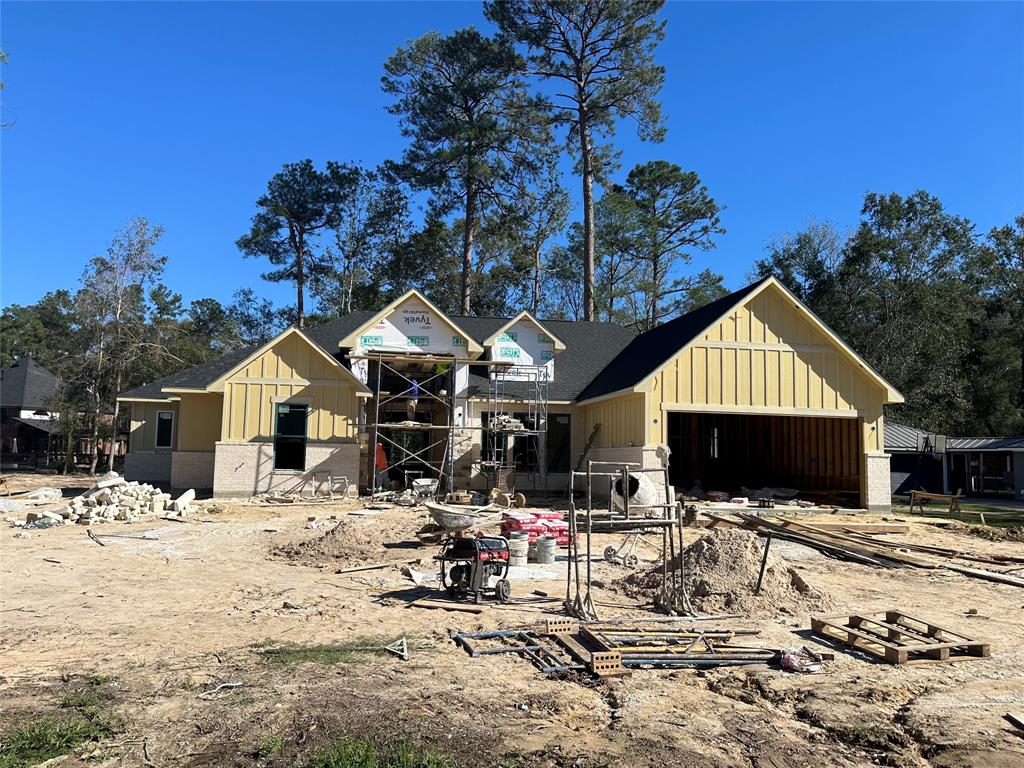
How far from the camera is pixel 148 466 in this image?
29000 mm

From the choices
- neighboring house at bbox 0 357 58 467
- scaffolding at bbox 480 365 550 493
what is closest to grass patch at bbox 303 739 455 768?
scaffolding at bbox 480 365 550 493

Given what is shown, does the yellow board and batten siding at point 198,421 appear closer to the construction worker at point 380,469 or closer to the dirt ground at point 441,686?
the construction worker at point 380,469

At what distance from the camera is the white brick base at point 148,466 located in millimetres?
28891

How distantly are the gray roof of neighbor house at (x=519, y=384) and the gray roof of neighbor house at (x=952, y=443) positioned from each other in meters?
13.1

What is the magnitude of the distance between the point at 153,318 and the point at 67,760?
4188 cm

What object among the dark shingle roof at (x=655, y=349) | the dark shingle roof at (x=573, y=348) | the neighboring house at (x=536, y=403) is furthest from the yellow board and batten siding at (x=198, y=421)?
the dark shingle roof at (x=655, y=349)

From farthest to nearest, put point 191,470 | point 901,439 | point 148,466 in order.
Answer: point 901,439 → point 148,466 → point 191,470

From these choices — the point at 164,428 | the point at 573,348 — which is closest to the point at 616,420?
the point at 573,348

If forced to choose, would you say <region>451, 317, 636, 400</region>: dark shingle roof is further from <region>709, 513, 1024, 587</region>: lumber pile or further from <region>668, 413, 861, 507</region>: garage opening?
<region>709, 513, 1024, 587</region>: lumber pile

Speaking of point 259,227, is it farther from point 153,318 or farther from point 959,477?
point 959,477

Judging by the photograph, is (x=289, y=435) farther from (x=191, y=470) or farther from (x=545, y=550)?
(x=545, y=550)

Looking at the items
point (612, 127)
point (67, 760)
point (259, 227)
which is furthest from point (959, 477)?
point (259, 227)

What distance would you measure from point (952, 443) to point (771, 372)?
17.5 meters

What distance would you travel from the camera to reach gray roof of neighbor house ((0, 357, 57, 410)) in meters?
51.5
